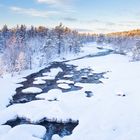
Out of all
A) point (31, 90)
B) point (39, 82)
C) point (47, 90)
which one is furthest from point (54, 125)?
point (39, 82)

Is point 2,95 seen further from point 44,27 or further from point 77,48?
point 44,27

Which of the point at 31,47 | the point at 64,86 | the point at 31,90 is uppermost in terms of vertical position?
the point at 31,47

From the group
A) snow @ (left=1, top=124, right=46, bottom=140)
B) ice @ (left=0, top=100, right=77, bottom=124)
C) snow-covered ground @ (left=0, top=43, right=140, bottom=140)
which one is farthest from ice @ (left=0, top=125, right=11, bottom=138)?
ice @ (left=0, top=100, right=77, bottom=124)

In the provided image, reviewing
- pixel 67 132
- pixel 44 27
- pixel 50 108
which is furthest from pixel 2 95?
pixel 44 27

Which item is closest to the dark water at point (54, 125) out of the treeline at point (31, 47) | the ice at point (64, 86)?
the ice at point (64, 86)

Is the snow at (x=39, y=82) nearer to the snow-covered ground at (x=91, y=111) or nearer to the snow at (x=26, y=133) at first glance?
the snow-covered ground at (x=91, y=111)

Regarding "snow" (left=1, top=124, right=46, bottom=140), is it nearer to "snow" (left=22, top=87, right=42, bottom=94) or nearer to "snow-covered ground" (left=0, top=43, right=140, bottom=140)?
"snow-covered ground" (left=0, top=43, right=140, bottom=140)

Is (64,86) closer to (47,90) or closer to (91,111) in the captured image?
(47,90)
